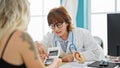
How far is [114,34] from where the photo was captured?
1.95 metres

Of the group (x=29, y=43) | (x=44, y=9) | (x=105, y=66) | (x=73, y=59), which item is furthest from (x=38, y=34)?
(x=29, y=43)

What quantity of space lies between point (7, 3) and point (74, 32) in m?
1.55

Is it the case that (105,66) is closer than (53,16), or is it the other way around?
(105,66)

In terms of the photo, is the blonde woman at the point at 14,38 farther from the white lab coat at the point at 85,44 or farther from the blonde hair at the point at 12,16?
the white lab coat at the point at 85,44

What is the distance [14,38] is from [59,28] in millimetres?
1389

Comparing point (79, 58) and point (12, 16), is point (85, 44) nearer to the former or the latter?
point (79, 58)

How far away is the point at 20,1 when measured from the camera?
1.37 metres

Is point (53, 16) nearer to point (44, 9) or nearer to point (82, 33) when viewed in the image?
point (82, 33)

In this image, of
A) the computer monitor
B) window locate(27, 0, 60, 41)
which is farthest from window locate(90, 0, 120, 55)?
the computer monitor

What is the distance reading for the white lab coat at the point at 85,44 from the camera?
262 cm

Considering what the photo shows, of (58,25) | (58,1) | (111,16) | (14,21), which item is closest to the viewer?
(14,21)

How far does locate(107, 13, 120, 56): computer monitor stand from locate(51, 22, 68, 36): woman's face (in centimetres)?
81

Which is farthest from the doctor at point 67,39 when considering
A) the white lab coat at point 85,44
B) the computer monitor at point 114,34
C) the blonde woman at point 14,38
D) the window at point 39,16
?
the window at point 39,16

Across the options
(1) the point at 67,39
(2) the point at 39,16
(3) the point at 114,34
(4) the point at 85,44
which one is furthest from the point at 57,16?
(2) the point at 39,16
